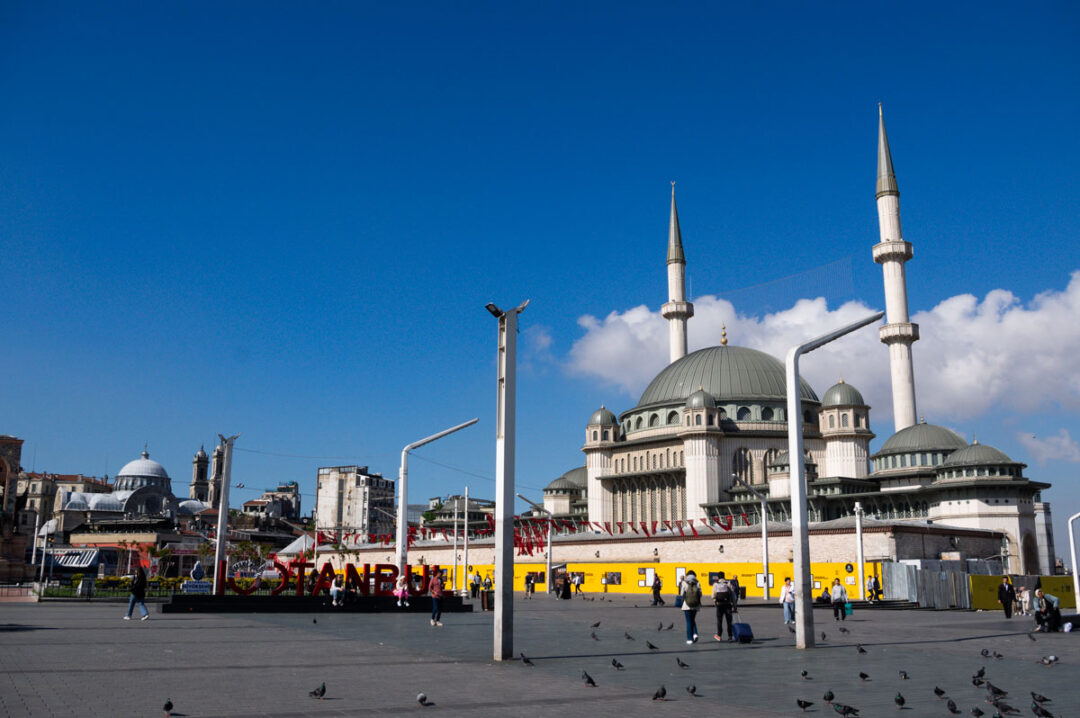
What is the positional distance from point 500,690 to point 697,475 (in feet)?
231

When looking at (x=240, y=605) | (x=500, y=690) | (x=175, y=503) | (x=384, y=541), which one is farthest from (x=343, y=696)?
(x=175, y=503)

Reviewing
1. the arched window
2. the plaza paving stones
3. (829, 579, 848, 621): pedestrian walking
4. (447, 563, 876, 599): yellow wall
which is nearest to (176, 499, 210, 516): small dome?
(447, 563, 876, 599): yellow wall

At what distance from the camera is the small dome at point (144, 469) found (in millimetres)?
160125

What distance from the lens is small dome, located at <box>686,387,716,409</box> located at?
81.5m

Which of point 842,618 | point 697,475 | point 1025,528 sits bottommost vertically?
point 842,618

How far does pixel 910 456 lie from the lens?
243 feet

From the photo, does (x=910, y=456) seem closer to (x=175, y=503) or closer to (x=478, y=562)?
(x=478, y=562)

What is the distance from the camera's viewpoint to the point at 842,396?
7988 cm

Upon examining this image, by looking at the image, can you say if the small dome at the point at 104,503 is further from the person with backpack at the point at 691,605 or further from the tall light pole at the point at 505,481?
the tall light pole at the point at 505,481

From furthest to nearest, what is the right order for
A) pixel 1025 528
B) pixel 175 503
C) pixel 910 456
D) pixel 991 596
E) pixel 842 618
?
pixel 175 503 → pixel 910 456 → pixel 1025 528 → pixel 991 596 → pixel 842 618

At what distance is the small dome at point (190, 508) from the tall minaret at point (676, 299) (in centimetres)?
9819

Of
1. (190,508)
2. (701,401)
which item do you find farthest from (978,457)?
(190,508)

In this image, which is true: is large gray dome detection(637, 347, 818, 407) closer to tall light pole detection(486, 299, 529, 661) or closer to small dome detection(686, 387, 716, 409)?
small dome detection(686, 387, 716, 409)

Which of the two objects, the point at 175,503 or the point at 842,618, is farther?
the point at 175,503
